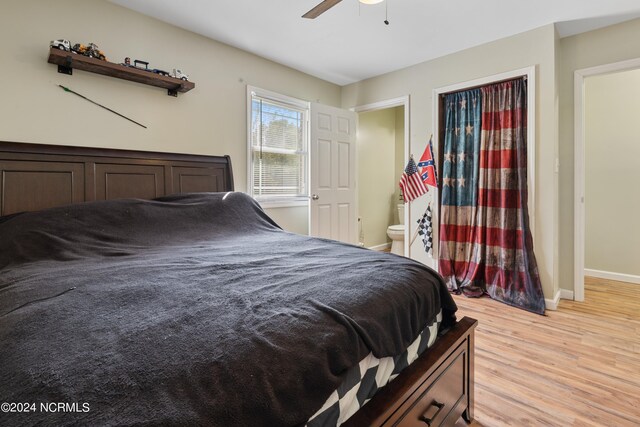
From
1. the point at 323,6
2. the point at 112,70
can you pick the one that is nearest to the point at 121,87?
the point at 112,70

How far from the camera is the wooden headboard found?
80.3 inches

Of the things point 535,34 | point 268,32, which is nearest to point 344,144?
point 268,32

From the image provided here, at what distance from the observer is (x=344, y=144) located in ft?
13.6

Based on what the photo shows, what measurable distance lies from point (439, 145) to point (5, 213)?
3.76 metres

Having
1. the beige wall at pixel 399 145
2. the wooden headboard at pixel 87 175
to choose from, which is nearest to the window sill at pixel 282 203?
the wooden headboard at pixel 87 175

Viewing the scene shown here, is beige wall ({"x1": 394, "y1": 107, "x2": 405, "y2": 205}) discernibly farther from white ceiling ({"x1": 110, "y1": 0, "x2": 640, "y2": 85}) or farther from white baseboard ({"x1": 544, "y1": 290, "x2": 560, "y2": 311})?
white baseboard ({"x1": 544, "y1": 290, "x2": 560, "y2": 311})

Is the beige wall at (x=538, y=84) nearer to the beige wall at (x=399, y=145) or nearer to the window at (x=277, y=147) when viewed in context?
the window at (x=277, y=147)

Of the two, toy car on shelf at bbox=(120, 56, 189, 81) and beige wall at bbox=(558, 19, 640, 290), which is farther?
beige wall at bbox=(558, 19, 640, 290)

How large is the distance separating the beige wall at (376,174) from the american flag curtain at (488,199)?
1679mm

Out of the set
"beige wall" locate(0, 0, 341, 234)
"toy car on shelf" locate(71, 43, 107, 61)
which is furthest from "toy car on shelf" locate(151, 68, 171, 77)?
"toy car on shelf" locate(71, 43, 107, 61)

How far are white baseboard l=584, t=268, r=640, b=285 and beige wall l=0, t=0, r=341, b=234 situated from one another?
13.9ft

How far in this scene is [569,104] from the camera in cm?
302

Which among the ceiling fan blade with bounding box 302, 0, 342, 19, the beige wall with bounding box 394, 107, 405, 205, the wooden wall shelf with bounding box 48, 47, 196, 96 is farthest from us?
the beige wall with bounding box 394, 107, 405, 205

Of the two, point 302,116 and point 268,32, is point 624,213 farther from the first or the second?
point 268,32
